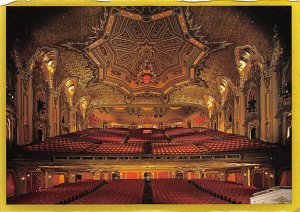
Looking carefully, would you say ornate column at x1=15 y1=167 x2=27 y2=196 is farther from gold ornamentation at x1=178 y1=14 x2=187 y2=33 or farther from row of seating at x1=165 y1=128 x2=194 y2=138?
gold ornamentation at x1=178 y1=14 x2=187 y2=33

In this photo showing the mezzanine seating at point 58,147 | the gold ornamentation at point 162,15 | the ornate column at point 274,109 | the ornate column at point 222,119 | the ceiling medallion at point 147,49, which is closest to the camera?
the gold ornamentation at point 162,15

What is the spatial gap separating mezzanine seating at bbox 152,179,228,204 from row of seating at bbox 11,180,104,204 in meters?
1.19

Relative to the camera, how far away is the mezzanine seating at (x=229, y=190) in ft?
20.1

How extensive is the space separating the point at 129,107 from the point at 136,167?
1.21 metres

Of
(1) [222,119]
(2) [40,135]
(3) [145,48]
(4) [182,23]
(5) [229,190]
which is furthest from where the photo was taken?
(1) [222,119]

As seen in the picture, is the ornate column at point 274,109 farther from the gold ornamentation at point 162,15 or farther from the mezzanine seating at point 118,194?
the mezzanine seating at point 118,194

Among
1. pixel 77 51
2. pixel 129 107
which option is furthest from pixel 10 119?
pixel 129 107

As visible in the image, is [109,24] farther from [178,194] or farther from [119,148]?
[178,194]

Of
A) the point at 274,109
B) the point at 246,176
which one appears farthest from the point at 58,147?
the point at 274,109

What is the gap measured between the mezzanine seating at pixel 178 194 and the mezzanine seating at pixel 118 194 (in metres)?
0.30

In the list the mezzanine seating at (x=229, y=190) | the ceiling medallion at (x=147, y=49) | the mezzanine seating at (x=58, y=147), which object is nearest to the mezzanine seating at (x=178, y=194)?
the mezzanine seating at (x=229, y=190)

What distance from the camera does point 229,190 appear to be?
6523 millimetres

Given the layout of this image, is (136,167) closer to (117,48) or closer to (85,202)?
(85,202)

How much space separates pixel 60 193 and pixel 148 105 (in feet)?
7.82
